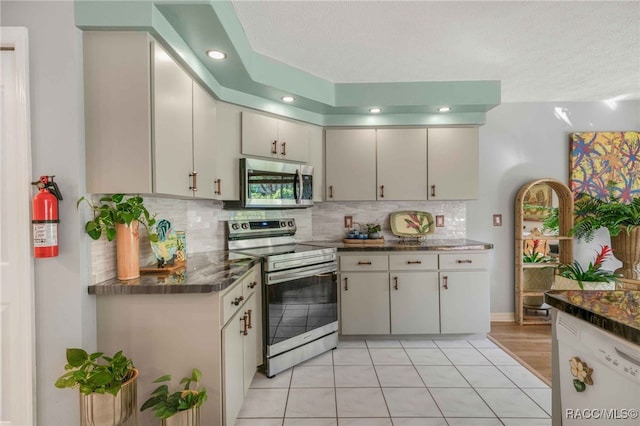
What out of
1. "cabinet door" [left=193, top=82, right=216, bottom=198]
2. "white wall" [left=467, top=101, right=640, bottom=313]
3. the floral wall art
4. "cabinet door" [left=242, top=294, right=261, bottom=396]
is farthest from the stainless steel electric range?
the floral wall art

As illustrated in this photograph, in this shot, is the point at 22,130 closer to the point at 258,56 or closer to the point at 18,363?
the point at 18,363

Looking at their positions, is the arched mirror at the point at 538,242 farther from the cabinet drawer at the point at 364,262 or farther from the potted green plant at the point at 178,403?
the potted green plant at the point at 178,403

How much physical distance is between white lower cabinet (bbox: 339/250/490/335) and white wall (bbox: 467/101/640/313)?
30.2 inches

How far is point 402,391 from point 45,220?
2.34 meters

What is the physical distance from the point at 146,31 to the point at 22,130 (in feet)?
2.45

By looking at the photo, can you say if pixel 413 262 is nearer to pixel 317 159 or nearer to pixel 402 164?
pixel 402 164

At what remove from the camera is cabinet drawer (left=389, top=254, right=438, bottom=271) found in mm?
3078

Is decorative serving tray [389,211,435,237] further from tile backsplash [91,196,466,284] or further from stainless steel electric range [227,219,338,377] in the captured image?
stainless steel electric range [227,219,338,377]

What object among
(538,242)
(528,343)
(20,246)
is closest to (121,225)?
(20,246)

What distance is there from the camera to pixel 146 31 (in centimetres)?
160

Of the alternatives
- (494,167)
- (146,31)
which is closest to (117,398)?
(146,31)

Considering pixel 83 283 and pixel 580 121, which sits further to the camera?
pixel 580 121

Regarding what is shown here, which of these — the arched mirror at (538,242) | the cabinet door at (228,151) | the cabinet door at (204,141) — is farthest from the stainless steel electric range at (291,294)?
the arched mirror at (538,242)

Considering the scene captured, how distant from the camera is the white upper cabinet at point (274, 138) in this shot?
2.76m
